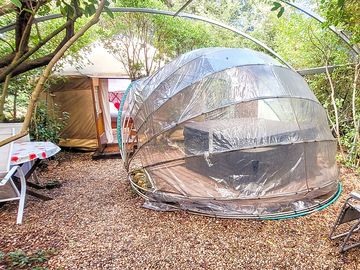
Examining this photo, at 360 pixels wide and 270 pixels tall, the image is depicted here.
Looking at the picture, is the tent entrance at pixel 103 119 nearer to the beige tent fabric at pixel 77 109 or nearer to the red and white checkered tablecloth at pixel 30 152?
the beige tent fabric at pixel 77 109

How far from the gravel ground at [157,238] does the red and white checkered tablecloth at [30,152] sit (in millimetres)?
883

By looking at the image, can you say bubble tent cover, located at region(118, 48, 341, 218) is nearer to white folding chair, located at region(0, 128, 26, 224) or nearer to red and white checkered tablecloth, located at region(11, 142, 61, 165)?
red and white checkered tablecloth, located at region(11, 142, 61, 165)

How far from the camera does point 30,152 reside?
3.68 meters

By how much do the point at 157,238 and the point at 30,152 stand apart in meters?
2.39

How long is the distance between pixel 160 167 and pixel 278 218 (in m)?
1.91

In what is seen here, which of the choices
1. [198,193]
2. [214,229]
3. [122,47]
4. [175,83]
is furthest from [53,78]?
[214,229]

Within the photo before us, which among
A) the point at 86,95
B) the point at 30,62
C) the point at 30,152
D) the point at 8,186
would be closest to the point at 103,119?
the point at 86,95

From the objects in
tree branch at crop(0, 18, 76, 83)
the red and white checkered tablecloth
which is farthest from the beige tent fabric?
tree branch at crop(0, 18, 76, 83)

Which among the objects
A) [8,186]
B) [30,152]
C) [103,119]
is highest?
[103,119]

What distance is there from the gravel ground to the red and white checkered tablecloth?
2.90ft

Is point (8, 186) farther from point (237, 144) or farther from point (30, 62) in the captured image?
point (237, 144)

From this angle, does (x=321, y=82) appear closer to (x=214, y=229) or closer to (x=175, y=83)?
(x=175, y=83)

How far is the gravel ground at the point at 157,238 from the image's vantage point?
2641 millimetres

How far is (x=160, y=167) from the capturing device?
3750mm
